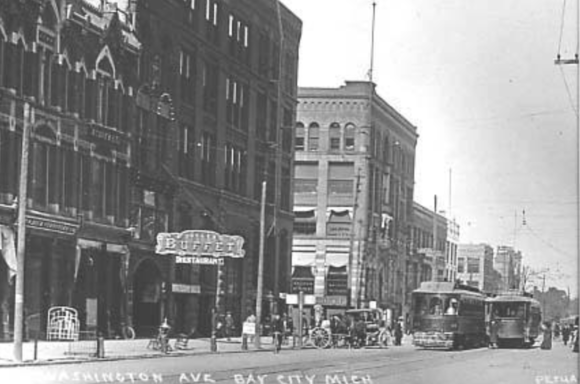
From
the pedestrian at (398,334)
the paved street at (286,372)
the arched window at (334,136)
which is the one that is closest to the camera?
the arched window at (334,136)

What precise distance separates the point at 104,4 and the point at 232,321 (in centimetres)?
544

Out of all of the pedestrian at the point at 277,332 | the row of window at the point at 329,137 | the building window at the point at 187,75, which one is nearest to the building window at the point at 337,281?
the row of window at the point at 329,137

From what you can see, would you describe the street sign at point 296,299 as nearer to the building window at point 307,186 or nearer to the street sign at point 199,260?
the street sign at point 199,260

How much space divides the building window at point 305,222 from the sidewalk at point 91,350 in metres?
2.23

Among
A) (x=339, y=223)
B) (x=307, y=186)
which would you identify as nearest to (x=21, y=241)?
(x=307, y=186)

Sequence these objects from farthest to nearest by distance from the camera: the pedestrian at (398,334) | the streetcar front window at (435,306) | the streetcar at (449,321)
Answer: the pedestrian at (398,334), the streetcar at (449,321), the streetcar front window at (435,306)

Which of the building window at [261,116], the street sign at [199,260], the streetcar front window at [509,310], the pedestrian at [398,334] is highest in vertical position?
the building window at [261,116]

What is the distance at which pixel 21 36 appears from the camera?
13.5 m

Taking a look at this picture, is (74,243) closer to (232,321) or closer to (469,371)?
(232,321)

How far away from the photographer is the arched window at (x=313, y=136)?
1206cm

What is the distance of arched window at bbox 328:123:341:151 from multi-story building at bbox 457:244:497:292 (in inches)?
72.7

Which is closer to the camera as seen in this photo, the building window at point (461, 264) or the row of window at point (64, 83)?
the row of window at point (64, 83)

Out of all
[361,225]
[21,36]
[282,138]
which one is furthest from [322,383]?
[21,36]

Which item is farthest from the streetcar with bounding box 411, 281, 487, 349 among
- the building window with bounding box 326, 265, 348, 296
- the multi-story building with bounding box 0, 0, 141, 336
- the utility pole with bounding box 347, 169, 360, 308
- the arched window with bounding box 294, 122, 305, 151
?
the arched window with bounding box 294, 122, 305, 151
